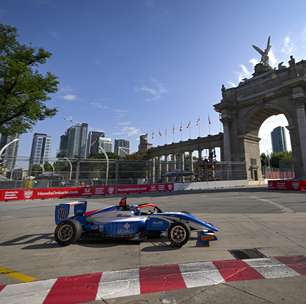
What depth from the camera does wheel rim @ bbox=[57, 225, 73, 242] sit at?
6.22m

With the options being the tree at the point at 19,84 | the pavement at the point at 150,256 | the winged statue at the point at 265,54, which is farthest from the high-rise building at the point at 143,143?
the pavement at the point at 150,256

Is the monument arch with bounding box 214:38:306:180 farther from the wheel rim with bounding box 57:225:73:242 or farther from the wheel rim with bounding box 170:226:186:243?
the wheel rim with bounding box 57:225:73:242

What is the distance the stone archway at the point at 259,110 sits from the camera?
3706cm

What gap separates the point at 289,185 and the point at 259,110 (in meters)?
23.4

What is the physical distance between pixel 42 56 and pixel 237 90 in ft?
144

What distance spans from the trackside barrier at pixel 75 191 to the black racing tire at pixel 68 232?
20.5 m

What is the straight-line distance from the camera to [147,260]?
491 centimetres

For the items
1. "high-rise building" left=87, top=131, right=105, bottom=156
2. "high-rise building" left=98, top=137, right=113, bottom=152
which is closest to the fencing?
"high-rise building" left=87, top=131, right=105, bottom=156

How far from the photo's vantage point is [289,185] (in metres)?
25.2

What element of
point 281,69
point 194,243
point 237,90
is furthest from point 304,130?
point 194,243

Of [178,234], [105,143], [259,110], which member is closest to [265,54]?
[259,110]

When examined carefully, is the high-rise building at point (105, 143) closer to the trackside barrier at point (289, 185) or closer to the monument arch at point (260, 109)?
the monument arch at point (260, 109)

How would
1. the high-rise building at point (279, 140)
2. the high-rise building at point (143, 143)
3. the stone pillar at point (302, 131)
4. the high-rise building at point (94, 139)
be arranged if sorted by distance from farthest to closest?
the high-rise building at point (279, 140) < the high-rise building at point (143, 143) < the high-rise building at point (94, 139) < the stone pillar at point (302, 131)

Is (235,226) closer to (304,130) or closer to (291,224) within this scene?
(291,224)
